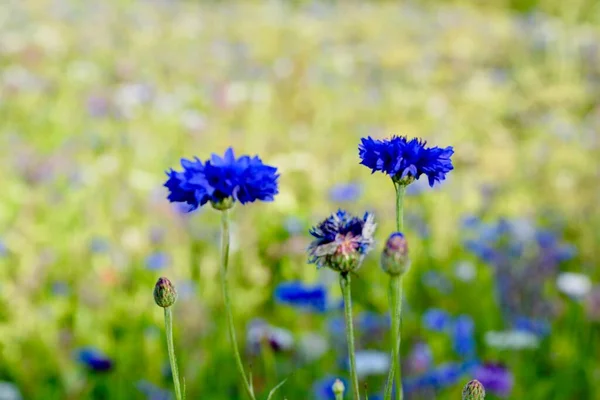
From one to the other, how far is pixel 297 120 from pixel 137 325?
1.72 m

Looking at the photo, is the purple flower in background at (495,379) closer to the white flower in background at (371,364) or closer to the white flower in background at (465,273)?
the white flower in background at (371,364)

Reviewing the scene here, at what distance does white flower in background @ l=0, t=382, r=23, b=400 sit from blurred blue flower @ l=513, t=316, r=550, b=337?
1.20 meters

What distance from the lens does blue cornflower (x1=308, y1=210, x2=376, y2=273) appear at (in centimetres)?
71

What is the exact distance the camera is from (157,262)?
6.89ft

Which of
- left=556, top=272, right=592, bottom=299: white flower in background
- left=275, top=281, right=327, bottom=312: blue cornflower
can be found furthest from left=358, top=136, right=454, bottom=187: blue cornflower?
left=556, top=272, right=592, bottom=299: white flower in background

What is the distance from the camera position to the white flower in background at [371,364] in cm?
163

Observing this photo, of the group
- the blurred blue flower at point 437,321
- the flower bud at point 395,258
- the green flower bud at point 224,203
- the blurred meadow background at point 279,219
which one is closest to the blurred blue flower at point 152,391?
the blurred meadow background at point 279,219

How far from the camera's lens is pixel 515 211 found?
282cm

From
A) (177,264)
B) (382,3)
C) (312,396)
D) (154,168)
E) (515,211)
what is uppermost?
(382,3)

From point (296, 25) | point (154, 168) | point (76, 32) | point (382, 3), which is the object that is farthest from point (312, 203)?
point (382, 3)

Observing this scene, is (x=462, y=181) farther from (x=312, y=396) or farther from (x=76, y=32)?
(x=76, y=32)

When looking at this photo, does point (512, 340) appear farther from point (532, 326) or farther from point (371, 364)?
point (371, 364)

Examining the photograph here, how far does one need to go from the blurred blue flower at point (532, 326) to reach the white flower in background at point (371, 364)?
46 cm

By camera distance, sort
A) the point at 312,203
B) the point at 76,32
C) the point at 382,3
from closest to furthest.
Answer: the point at 312,203 < the point at 76,32 < the point at 382,3
